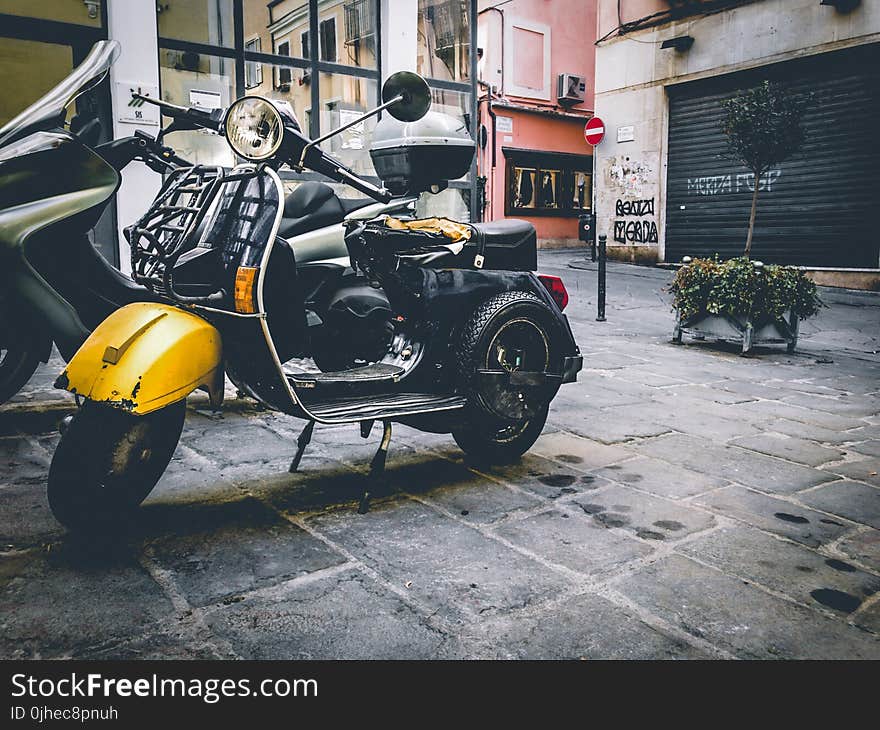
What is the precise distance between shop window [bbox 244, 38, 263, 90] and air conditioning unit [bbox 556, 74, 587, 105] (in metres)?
15.8

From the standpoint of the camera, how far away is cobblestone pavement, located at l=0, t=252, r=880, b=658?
86.3 inches

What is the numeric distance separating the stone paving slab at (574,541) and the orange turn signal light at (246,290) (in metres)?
1.23

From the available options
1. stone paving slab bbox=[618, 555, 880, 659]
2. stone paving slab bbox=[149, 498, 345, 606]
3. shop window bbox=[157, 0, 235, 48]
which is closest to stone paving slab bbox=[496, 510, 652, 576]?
stone paving slab bbox=[618, 555, 880, 659]

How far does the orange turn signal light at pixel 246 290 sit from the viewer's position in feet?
9.16

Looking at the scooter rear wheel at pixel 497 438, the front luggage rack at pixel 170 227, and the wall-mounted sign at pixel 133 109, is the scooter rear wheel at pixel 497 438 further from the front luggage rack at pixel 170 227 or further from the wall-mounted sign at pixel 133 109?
the wall-mounted sign at pixel 133 109

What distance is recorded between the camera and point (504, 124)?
22734 millimetres

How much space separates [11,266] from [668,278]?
11915mm

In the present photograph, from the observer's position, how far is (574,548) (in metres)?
2.83

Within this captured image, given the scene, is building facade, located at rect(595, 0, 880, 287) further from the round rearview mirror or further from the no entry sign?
the round rearview mirror

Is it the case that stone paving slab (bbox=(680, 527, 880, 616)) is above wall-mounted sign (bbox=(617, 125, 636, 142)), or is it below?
below

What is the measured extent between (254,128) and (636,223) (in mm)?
15120

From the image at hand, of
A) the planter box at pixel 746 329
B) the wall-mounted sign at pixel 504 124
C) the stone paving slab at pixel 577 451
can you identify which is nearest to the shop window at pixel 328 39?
the planter box at pixel 746 329
